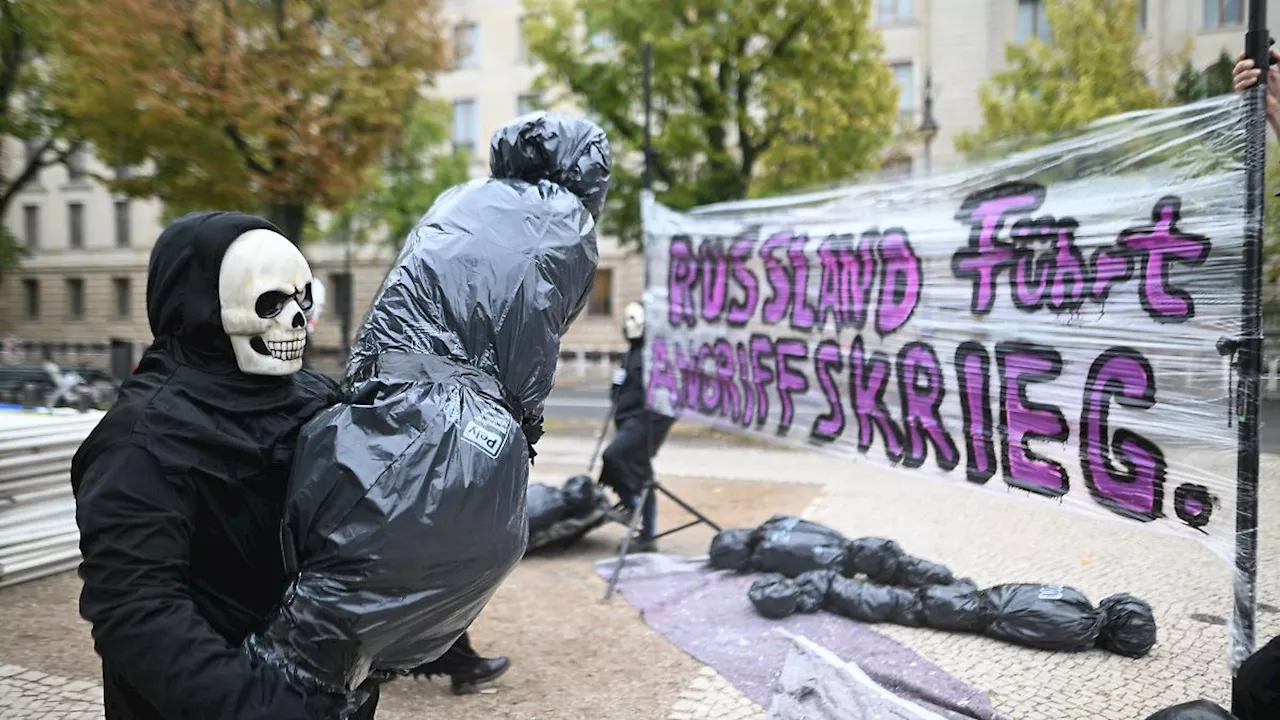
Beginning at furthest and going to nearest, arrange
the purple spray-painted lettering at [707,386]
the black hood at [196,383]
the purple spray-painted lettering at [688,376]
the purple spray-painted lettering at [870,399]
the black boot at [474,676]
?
1. the purple spray-painted lettering at [688,376]
2. the purple spray-painted lettering at [707,386]
3. the purple spray-painted lettering at [870,399]
4. the black boot at [474,676]
5. the black hood at [196,383]

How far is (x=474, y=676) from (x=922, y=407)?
95.6 inches

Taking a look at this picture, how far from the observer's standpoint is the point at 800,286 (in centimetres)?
495

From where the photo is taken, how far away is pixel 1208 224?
3092 millimetres

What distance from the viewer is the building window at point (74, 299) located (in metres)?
37.7

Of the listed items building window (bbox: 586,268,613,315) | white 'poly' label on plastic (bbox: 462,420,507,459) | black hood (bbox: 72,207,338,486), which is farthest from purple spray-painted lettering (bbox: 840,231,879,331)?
building window (bbox: 586,268,613,315)

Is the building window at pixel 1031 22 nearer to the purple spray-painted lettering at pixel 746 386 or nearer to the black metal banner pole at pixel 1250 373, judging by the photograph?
the purple spray-painted lettering at pixel 746 386

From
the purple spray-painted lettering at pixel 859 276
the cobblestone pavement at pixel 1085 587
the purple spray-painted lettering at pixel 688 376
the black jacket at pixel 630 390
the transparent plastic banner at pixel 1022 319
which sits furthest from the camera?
the black jacket at pixel 630 390

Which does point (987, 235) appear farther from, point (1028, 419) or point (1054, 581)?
point (1054, 581)

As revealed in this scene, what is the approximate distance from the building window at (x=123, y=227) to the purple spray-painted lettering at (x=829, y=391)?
3914cm

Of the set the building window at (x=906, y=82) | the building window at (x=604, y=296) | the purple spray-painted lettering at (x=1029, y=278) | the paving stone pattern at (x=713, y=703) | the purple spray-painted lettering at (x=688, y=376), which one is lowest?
the paving stone pattern at (x=713, y=703)

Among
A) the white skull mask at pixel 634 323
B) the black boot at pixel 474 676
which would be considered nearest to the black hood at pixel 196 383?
the black boot at pixel 474 676

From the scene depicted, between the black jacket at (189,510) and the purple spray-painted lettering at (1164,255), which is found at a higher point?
the purple spray-painted lettering at (1164,255)

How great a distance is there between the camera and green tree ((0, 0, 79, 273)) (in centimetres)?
1184

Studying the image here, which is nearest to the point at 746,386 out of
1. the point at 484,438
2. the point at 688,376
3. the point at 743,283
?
the point at 688,376
